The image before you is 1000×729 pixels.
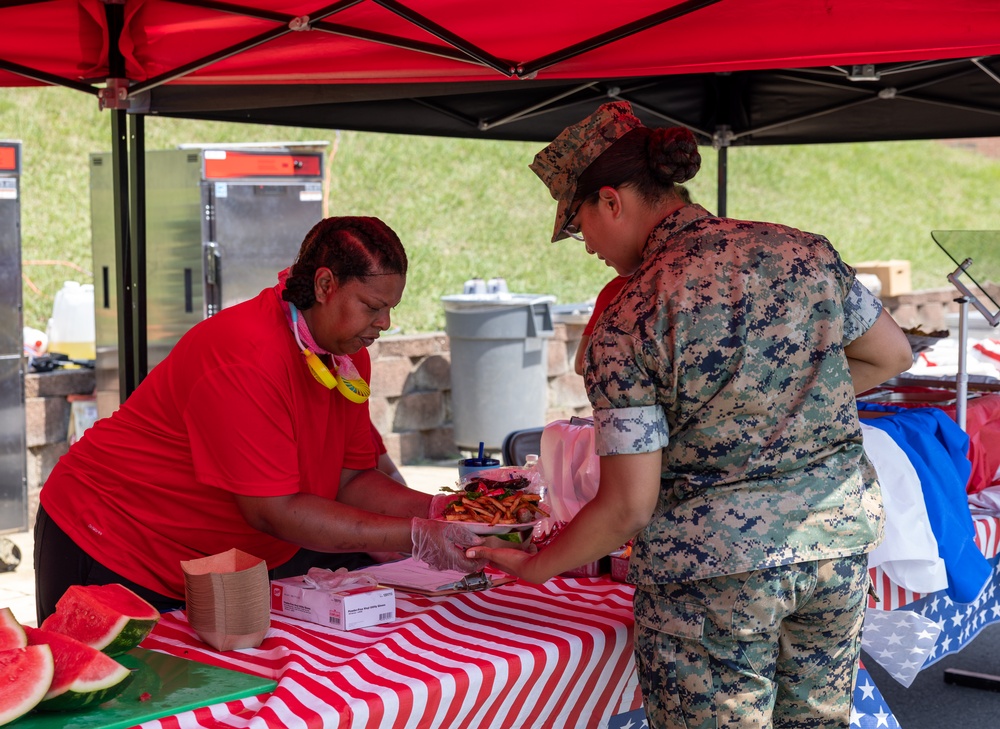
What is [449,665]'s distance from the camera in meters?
1.98

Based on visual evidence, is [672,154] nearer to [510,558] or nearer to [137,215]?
[510,558]

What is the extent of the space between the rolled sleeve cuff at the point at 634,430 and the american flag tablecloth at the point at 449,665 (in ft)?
1.49

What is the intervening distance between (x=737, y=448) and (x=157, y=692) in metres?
0.98

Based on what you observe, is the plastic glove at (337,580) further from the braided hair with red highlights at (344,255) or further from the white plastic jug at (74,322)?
the white plastic jug at (74,322)

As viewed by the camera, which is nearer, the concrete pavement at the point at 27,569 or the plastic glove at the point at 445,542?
the plastic glove at the point at 445,542

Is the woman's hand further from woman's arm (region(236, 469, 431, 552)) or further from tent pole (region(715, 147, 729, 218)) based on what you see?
tent pole (region(715, 147, 729, 218))

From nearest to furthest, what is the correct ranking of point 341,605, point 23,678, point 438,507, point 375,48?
point 23,678 < point 341,605 < point 438,507 < point 375,48

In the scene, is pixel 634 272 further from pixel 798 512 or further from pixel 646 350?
pixel 798 512

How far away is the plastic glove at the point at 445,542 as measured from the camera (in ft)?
7.64

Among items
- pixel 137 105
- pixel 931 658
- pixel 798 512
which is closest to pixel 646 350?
pixel 798 512

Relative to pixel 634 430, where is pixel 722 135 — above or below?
above

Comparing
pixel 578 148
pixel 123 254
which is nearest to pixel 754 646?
pixel 578 148

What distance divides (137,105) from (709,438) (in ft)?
8.42

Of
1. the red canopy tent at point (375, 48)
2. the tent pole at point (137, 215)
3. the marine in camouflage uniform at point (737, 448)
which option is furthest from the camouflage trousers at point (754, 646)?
the tent pole at point (137, 215)
